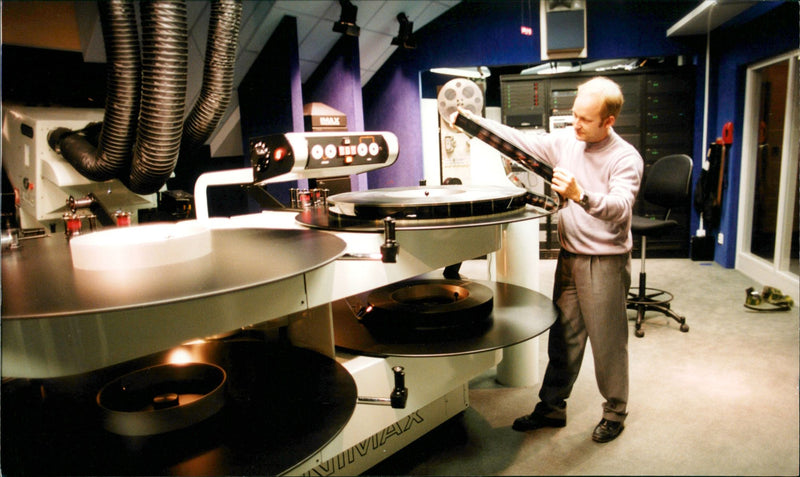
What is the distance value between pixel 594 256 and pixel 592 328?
27 centimetres

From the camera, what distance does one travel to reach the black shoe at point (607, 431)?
6.01 ft

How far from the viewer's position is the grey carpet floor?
1684mm

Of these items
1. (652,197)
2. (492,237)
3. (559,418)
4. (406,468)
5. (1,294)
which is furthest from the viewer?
(652,197)

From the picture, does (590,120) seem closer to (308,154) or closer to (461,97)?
(461,97)

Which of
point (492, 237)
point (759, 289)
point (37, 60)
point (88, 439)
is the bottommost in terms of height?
point (759, 289)

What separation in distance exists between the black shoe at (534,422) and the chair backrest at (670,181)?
79.7 inches

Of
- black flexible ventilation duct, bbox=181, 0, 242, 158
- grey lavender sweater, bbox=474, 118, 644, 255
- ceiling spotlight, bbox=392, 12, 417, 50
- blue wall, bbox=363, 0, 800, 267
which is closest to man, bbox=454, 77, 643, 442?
grey lavender sweater, bbox=474, 118, 644, 255

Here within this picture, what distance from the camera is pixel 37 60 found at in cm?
74

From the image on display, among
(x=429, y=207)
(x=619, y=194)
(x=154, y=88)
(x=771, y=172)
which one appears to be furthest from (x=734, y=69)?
(x=154, y=88)

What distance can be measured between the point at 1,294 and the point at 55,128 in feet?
1.84

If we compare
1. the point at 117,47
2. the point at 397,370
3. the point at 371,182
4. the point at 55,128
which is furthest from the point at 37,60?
the point at 371,182

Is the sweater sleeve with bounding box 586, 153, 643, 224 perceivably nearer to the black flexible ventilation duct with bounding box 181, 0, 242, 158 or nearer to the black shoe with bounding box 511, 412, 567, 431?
the black shoe with bounding box 511, 412, 567, 431

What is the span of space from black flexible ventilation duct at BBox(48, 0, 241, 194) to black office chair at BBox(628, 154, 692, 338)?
2.91m

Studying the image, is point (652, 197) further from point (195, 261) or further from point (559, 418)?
point (195, 261)
